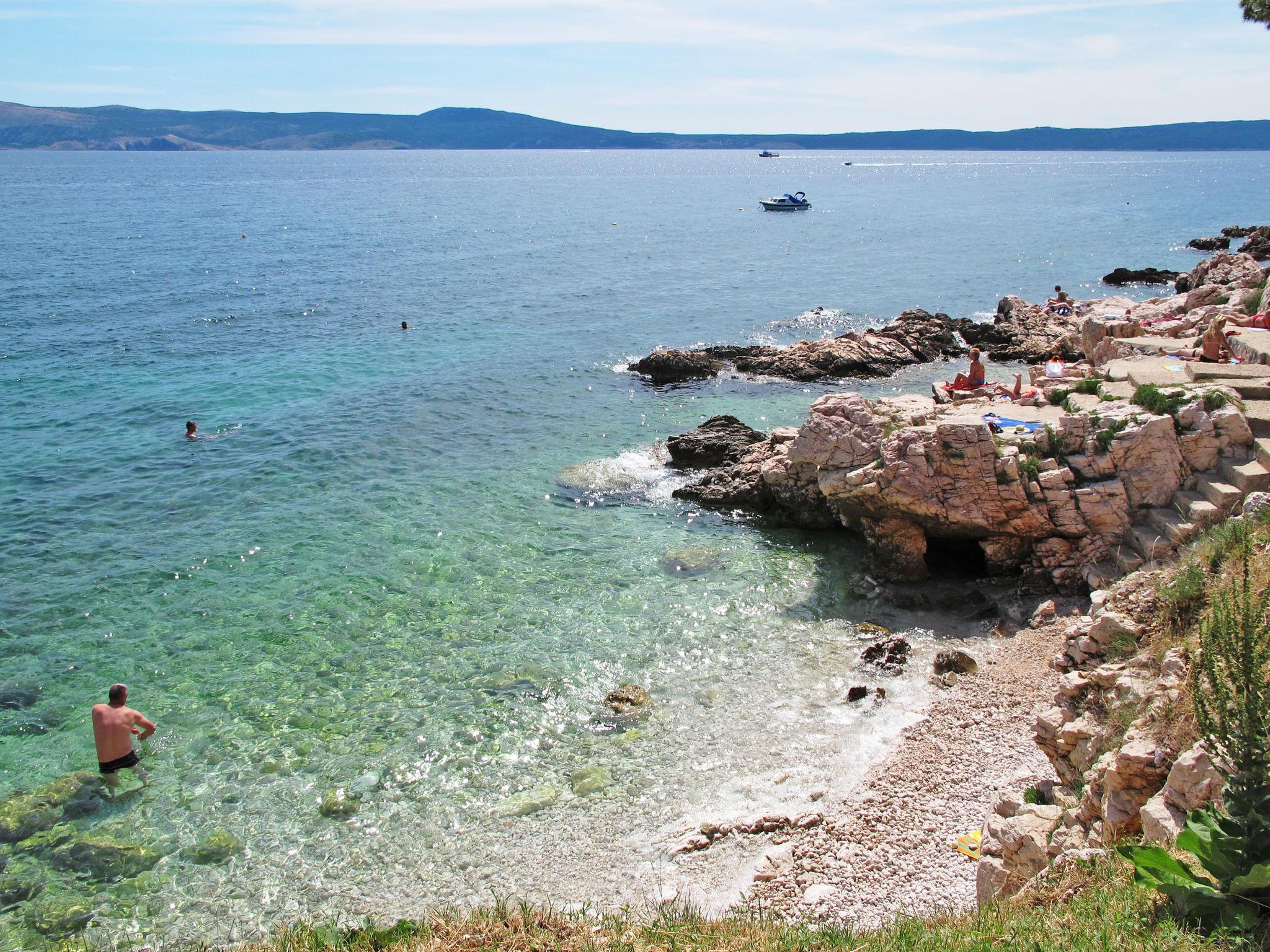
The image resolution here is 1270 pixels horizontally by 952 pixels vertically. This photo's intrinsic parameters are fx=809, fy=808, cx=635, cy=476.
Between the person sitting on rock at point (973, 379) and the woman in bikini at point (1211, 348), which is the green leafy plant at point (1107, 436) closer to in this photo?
the woman in bikini at point (1211, 348)

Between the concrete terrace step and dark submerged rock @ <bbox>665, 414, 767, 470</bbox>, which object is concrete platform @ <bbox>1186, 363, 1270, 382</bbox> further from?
dark submerged rock @ <bbox>665, 414, 767, 470</bbox>

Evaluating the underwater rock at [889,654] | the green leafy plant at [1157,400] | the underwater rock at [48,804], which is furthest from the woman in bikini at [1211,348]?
the underwater rock at [48,804]

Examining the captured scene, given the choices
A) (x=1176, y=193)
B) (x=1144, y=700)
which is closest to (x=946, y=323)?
(x=1144, y=700)

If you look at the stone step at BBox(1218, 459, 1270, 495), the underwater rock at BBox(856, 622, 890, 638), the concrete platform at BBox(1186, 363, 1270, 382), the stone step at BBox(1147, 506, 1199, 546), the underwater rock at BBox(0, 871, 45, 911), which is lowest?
the underwater rock at BBox(0, 871, 45, 911)

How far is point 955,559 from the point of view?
20984 millimetres

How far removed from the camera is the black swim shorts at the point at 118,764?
46.8ft

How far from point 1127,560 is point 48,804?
68.9 ft

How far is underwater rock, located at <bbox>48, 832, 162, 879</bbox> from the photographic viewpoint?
40.7ft

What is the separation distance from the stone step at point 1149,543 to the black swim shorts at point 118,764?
64.3 ft

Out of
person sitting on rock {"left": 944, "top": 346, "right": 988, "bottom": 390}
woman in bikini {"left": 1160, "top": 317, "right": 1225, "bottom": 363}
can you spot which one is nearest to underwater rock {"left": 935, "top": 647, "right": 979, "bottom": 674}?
woman in bikini {"left": 1160, "top": 317, "right": 1225, "bottom": 363}

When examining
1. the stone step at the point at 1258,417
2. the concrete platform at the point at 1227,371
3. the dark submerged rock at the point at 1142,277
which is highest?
the dark submerged rock at the point at 1142,277

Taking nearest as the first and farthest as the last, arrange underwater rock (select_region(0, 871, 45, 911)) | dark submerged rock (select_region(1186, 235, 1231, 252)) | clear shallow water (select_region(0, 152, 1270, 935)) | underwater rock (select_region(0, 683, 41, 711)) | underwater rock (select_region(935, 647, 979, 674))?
underwater rock (select_region(0, 871, 45, 911))
clear shallow water (select_region(0, 152, 1270, 935))
underwater rock (select_region(0, 683, 41, 711))
underwater rock (select_region(935, 647, 979, 674))
dark submerged rock (select_region(1186, 235, 1231, 252))

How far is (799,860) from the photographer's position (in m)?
12.0

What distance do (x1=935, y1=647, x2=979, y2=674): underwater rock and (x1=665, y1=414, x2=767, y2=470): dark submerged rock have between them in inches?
460
